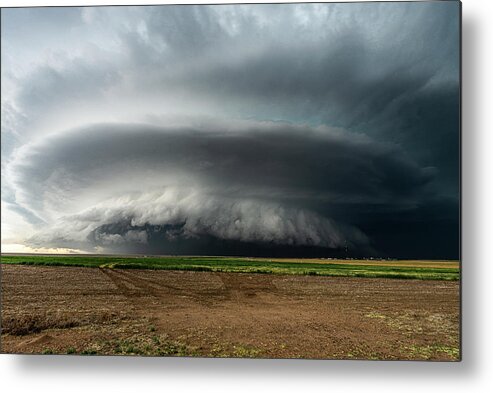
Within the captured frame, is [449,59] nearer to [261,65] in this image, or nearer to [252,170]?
[261,65]

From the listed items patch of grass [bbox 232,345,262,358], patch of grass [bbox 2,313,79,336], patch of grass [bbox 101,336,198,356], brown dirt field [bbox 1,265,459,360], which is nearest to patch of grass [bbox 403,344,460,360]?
brown dirt field [bbox 1,265,459,360]

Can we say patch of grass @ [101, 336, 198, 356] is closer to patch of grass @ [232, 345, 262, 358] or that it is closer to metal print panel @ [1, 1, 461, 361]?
metal print panel @ [1, 1, 461, 361]

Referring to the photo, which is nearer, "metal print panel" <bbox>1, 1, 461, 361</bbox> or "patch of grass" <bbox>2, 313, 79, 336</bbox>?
"metal print panel" <bbox>1, 1, 461, 361</bbox>

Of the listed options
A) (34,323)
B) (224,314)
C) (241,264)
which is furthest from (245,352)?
A: (34,323)

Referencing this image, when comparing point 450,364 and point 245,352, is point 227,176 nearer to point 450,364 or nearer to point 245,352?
point 245,352

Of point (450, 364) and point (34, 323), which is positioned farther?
point (34, 323)

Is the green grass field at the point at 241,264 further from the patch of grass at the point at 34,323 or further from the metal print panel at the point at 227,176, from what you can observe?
the patch of grass at the point at 34,323

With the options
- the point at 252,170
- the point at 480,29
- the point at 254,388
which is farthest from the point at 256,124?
the point at 254,388
